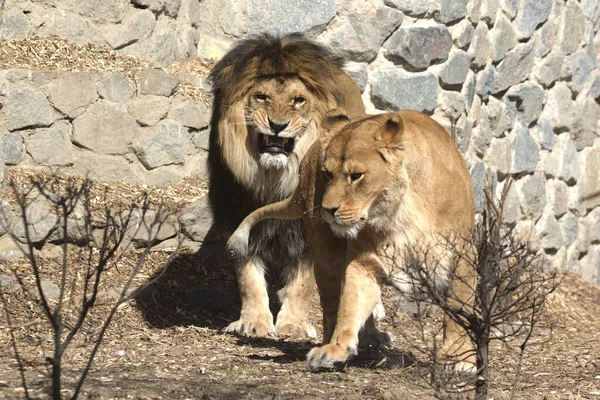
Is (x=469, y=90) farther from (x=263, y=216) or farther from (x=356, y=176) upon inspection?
(x=356, y=176)

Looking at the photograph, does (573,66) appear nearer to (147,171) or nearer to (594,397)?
(147,171)

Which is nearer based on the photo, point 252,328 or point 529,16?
point 252,328

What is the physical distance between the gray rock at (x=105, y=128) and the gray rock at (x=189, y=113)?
335mm

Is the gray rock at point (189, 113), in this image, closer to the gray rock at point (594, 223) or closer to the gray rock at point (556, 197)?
the gray rock at point (556, 197)

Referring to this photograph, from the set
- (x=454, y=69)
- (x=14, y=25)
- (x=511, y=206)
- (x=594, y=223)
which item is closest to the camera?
(x=14, y=25)

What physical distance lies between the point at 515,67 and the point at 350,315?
4.68 meters

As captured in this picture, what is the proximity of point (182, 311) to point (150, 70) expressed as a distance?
1.79 metres

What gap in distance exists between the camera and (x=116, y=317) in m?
5.62

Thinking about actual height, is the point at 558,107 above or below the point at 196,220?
above

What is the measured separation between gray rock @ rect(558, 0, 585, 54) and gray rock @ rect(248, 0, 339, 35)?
262 cm

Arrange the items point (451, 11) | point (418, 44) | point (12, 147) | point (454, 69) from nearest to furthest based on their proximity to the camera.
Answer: point (12, 147) < point (418, 44) < point (451, 11) < point (454, 69)

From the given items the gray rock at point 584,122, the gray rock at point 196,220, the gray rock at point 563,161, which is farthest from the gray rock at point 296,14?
the gray rock at point 584,122

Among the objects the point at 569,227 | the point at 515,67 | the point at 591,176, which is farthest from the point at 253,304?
the point at 591,176

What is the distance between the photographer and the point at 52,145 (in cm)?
645
